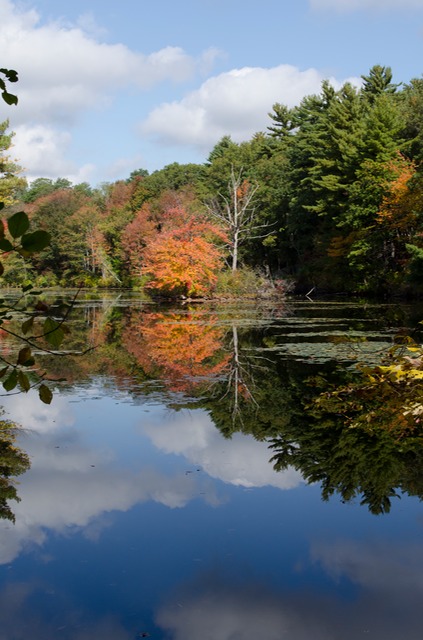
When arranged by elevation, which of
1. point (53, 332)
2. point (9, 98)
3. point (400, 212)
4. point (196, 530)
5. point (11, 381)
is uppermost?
point (400, 212)

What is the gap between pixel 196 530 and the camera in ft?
13.5

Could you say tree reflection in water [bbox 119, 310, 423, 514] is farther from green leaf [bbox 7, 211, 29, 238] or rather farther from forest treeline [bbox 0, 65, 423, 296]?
forest treeline [bbox 0, 65, 423, 296]

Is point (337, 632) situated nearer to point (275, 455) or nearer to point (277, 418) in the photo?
point (275, 455)

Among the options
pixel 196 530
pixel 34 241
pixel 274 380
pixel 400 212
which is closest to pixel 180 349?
pixel 274 380

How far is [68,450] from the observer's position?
6090 millimetres

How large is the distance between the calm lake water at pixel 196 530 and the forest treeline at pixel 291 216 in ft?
34.2

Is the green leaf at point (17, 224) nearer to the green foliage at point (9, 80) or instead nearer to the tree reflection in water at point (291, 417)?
the green foliage at point (9, 80)

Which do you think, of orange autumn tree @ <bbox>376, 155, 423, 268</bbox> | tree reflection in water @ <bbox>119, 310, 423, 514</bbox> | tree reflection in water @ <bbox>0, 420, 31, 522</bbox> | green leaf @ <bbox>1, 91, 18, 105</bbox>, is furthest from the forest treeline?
green leaf @ <bbox>1, 91, 18, 105</bbox>

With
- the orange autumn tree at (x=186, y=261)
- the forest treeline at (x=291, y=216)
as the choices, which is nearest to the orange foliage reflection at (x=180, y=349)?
the forest treeline at (x=291, y=216)

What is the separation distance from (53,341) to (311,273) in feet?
117

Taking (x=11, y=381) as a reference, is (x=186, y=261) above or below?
above

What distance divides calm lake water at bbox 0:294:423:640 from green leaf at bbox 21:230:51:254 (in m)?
2.02

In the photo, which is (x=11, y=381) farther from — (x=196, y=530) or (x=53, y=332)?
(x=196, y=530)

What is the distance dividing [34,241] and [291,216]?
3798 centimetres
